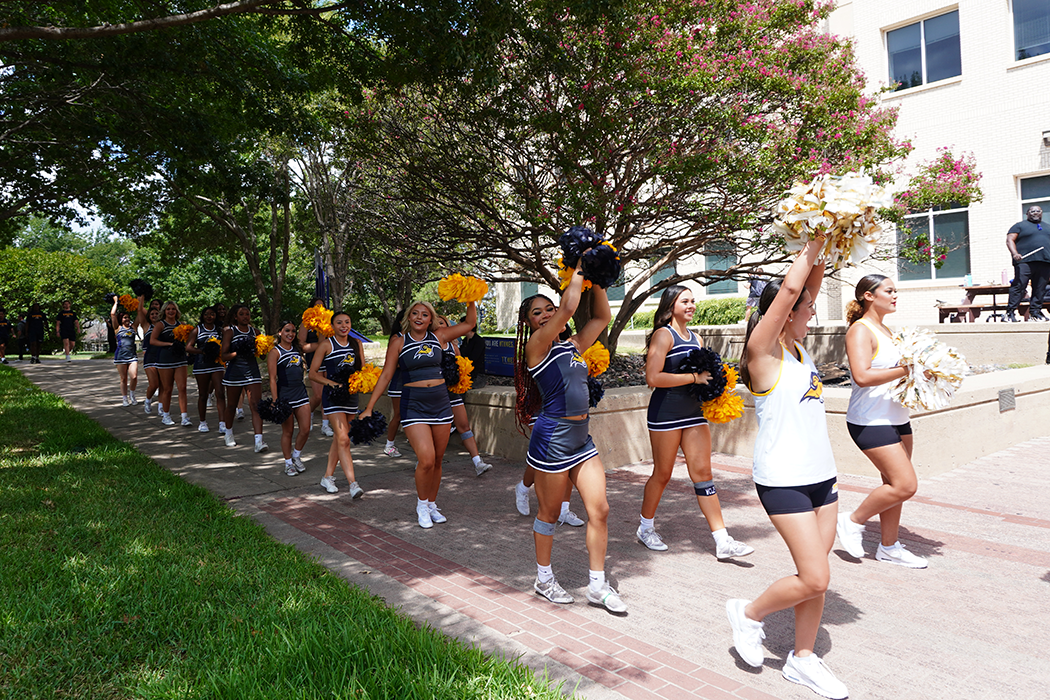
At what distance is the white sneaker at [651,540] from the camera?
5422 mm

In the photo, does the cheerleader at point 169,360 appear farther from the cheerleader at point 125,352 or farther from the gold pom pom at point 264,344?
the gold pom pom at point 264,344

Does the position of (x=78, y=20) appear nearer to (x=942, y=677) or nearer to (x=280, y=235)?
(x=942, y=677)

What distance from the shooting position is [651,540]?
5.45 metres

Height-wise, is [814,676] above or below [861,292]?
below

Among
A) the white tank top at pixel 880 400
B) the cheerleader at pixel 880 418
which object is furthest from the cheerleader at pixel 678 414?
the white tank top at pixel 880 400

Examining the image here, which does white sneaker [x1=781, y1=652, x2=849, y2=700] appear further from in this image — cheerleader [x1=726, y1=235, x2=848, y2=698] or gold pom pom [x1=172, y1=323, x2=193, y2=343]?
gold pom pom [x1=172, y1=323, x2=193, y2=343]

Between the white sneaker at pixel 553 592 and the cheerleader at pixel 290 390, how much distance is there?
4416mm

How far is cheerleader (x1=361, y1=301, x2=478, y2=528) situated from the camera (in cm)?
607

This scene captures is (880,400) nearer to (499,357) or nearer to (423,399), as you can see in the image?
(423,399)

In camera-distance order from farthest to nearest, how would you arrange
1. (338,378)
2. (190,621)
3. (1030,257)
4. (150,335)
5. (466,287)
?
(1030,257)
(150,335)
(338,378)
(466,287)
(190,621)

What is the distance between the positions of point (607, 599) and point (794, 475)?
143 centimetres

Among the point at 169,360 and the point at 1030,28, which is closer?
the point at 169,360

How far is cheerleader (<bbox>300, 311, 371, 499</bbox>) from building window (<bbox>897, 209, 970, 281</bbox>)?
15.7 metres

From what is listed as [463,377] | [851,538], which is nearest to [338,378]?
[463,377]
